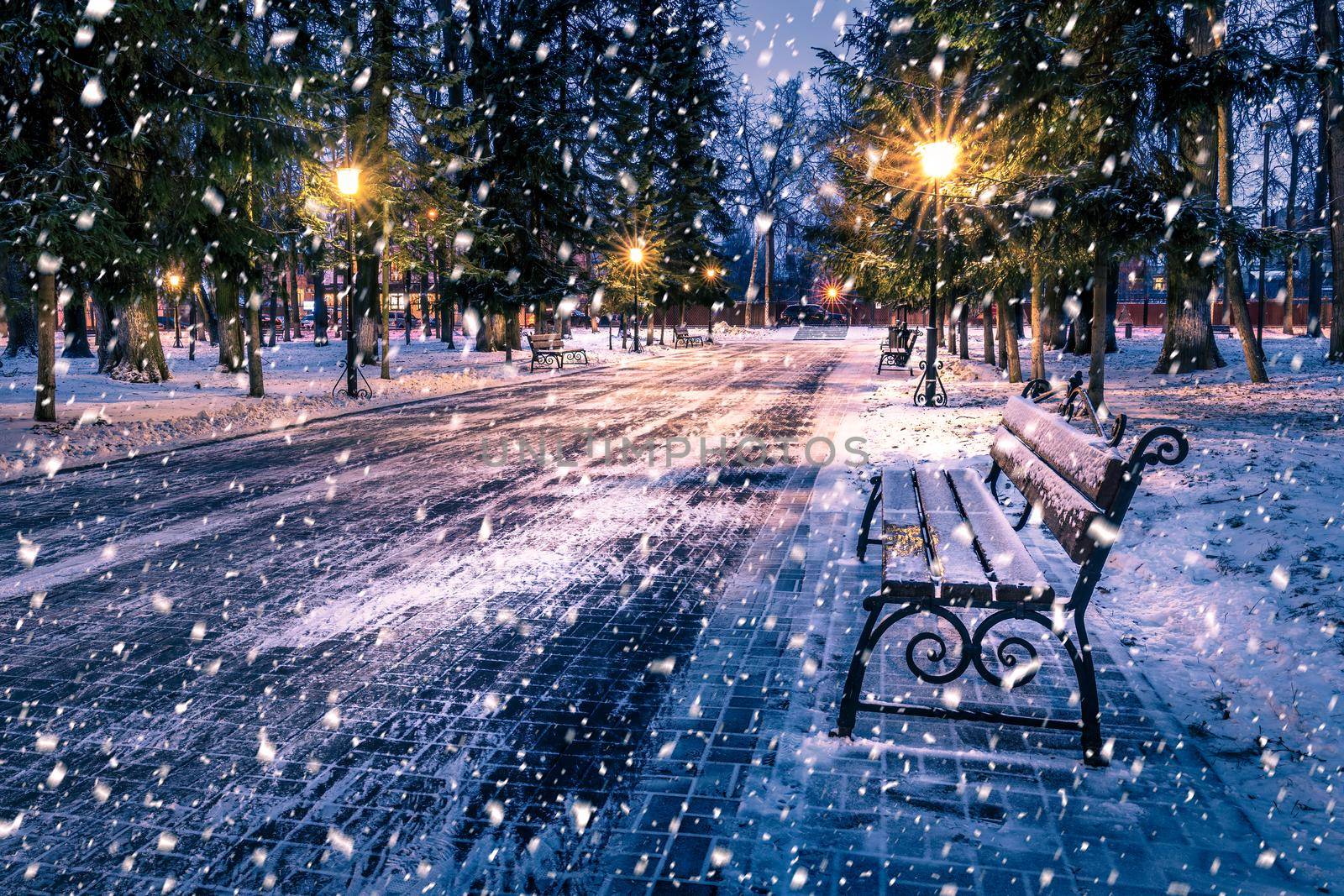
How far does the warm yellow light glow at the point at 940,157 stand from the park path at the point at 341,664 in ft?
22.8

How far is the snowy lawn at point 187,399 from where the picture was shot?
1237cm

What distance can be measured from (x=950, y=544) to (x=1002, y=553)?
315mm

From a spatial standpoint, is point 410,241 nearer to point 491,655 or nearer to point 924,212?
point 924,212

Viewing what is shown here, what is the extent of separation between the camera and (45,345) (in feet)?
44.7

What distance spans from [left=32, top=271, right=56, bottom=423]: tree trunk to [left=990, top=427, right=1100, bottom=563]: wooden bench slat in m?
13.4

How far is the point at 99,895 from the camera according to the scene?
9.16ft

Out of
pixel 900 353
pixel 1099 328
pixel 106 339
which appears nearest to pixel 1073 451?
pixel 1099 328

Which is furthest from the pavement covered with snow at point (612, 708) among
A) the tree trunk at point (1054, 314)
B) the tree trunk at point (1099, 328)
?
the tree trunk at point (1054, 314)

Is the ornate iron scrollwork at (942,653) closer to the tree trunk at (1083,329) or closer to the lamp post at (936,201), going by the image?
the lamp post at (936,201)

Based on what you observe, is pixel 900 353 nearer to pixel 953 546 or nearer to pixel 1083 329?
pixel 1083 329

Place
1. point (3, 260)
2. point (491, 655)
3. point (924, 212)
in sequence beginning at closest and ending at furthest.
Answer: point (491, 655), point (3, 260), point (924, 212)

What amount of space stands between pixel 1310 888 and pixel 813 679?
208 centimetres

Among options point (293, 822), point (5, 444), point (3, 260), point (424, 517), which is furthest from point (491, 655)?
point (3, 260)

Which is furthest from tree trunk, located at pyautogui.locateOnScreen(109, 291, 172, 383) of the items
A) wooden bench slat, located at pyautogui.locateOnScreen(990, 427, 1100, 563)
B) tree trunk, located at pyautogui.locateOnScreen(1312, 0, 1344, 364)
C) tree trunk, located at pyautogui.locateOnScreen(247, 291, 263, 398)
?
tree trunk, located at pyautogui.locateOnScreen(1312, 0, 1344, 364)
